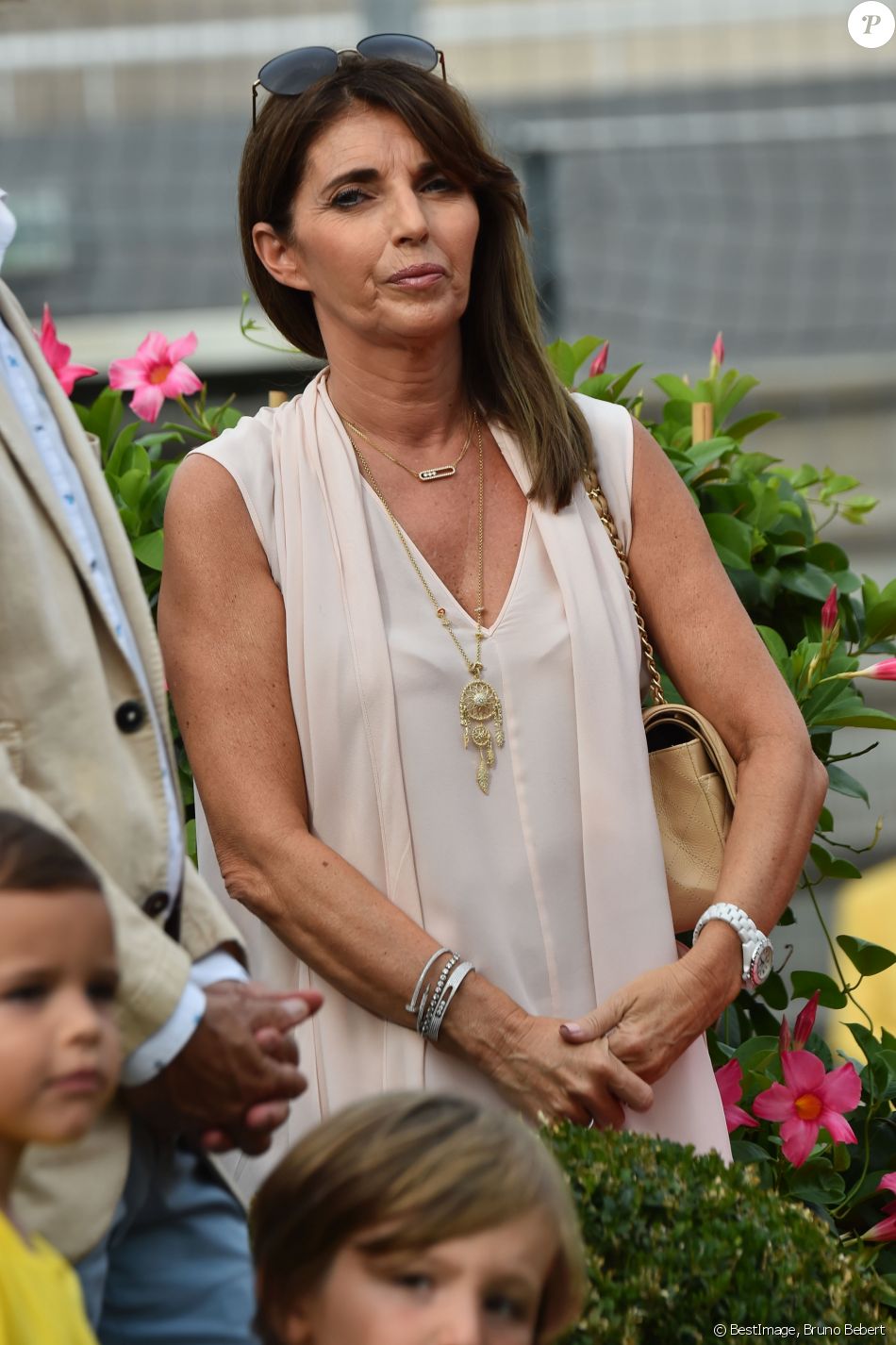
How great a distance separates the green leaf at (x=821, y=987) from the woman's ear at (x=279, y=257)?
5.99 feet

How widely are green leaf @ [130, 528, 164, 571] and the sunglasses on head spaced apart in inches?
37.1

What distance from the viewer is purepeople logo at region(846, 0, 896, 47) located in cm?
827

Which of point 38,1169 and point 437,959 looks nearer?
point 38,1169

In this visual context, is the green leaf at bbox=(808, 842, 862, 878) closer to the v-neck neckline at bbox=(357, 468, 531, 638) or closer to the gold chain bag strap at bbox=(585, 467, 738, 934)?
the gold chain bag strap at bbox=(585, 467, 738, 934)

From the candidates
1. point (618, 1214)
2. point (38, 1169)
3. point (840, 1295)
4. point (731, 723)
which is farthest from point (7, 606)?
point (731, 723)

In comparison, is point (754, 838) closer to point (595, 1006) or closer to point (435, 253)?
point (595, 1006)

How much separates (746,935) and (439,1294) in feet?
4.52

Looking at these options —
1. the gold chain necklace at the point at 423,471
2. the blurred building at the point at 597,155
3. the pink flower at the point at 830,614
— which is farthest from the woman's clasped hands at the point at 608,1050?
the blurred building at the point at 597,155

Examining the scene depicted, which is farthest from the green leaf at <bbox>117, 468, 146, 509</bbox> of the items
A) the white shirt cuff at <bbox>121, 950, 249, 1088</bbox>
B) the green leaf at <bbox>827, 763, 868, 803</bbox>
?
the white shirt cuff at <bbox>121, 950, 249, 1088</bbox>

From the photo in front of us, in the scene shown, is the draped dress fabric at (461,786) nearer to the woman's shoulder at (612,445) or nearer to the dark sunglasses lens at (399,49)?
the woman's shoulder at (612,445)

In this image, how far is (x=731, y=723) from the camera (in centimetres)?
341

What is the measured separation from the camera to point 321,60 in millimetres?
3354

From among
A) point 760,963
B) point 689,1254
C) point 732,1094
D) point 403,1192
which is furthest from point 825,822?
point 403,1192

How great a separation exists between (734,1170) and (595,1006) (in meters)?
0.50
